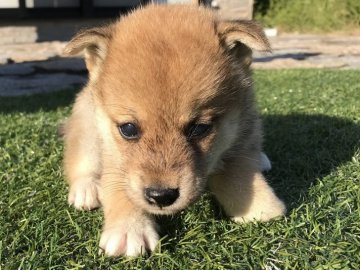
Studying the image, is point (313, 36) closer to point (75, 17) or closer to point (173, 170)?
point (75, 17)

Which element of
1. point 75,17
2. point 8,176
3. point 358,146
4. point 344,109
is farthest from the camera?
point 75,17

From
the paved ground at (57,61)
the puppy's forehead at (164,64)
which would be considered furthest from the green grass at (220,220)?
the paved ground at (57,61)

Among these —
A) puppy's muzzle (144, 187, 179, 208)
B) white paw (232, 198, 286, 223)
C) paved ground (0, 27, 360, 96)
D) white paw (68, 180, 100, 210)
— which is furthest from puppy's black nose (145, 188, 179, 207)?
paved ground (0, 27, 360, 96)

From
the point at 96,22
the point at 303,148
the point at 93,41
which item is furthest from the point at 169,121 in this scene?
the point at 96,22

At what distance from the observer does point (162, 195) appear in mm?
1857

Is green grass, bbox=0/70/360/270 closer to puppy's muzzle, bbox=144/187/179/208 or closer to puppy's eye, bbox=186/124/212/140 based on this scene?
puppy's muzzle, bbox=144/187/179/208

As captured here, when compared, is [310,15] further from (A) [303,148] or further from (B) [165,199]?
(B) [165,199]

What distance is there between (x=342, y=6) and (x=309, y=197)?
1569cm

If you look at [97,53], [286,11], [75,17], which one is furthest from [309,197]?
[286,11]

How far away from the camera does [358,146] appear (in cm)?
329

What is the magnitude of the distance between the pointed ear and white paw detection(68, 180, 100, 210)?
102cm

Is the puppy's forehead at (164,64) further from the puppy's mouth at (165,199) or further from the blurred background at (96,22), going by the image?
the blurred background at (96,22)

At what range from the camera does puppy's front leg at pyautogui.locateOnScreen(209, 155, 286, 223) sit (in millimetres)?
2205

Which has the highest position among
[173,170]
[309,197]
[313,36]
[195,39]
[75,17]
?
[195,39]
